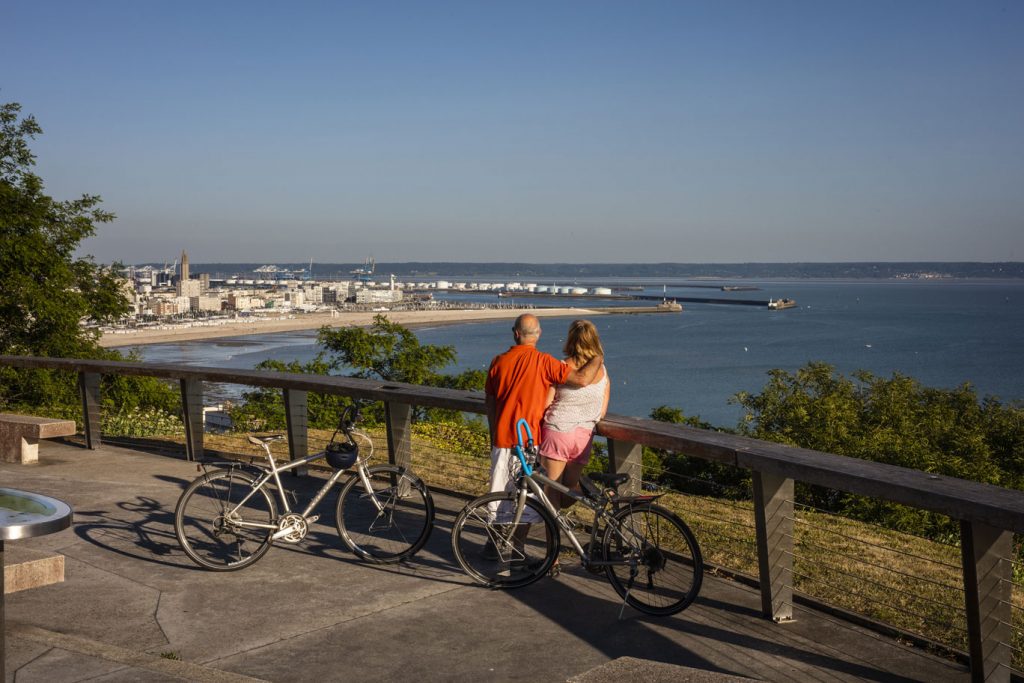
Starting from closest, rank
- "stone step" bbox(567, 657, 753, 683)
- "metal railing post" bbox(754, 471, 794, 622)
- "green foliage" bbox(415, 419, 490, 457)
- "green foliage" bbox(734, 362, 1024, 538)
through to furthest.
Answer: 1. "stone step" bbox(567, 657, 753, 683)
2. "metal railing post" bbox(754, 471, 794, 622)
3. "green foliage" bbox(415, 419, 490, 457)
4. "green foliage" bbox(734, 362, 1024, 538)

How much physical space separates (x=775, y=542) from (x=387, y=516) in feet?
8.78

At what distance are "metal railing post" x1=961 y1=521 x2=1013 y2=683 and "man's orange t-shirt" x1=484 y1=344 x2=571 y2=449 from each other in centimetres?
255

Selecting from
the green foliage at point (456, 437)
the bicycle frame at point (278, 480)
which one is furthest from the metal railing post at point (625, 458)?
the green foliage at point (456, 437)

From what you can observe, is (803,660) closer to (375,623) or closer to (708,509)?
(375,623)

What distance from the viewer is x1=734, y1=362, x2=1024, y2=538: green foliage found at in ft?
66.0

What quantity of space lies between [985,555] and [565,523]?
231 cm

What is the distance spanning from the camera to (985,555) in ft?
13.8

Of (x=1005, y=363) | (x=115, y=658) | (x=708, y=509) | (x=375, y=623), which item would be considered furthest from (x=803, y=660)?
(x=1005, y=363)

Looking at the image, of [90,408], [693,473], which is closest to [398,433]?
[90,408]

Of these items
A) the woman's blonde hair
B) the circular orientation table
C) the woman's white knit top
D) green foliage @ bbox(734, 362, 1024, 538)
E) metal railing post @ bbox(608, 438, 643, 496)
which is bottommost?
green foliage @ bbox(734, 362, 1024, 538)

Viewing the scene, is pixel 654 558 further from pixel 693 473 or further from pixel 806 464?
pixel 693 473

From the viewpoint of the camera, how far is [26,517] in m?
3.04

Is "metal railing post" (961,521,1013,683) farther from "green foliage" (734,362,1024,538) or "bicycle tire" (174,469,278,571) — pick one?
"green foliage" (734,362,1024,538)

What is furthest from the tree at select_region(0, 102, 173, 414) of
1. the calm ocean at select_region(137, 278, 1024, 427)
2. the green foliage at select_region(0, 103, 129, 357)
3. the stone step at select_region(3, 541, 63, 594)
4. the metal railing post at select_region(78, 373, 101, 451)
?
the calm ocean at select_region(137, 278, 1024, 427)
